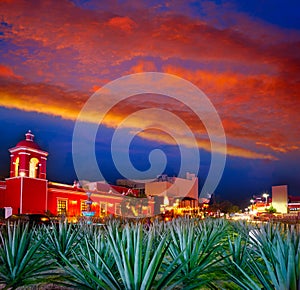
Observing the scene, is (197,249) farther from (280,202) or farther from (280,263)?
(280,202)

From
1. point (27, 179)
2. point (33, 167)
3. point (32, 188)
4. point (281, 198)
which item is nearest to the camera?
point (27, 179)

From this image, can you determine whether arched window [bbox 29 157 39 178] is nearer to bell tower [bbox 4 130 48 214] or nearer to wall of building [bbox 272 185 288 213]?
bell tower [bbox 4 130 48 214]

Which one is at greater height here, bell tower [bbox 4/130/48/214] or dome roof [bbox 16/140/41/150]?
dome roof [bbox 16/140/41/150]

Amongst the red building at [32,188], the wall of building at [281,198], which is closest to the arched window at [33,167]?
the red building at [32,188]

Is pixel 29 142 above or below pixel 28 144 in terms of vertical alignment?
above

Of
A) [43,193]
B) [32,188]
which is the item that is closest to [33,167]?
[32,188]

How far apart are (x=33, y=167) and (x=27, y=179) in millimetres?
1829

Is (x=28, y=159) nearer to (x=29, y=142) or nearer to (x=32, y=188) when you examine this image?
(x=29, y=142)

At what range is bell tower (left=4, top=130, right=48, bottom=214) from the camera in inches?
1297

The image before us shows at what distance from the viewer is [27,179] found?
110ft

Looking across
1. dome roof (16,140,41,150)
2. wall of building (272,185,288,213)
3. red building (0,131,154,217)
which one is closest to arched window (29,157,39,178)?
red building (0,131,154,217)

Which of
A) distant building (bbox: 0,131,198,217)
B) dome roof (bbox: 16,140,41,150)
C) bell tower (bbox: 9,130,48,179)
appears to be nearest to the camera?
distant building (bbox: 0,131,198,217)

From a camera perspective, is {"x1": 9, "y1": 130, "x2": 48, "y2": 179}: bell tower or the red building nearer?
the red building

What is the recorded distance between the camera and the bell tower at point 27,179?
108ft
